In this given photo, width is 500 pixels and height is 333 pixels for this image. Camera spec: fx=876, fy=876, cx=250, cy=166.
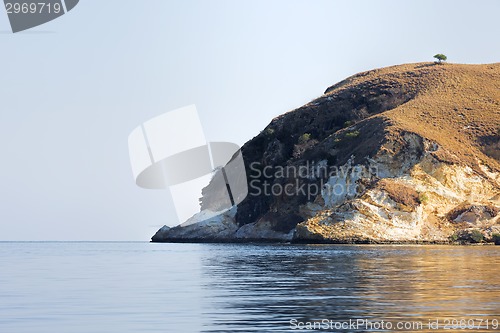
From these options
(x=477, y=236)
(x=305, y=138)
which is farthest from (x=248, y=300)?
(x=305, y=138)

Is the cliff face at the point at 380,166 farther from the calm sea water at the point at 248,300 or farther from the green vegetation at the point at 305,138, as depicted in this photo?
the calm sea water at the point at 248,300

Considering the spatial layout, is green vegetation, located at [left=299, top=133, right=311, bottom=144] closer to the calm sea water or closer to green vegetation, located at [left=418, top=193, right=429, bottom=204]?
green vegetation, located at [left=418, top=193, right=429, bottom=204]

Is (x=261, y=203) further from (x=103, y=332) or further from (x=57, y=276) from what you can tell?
(x=103, y=332)

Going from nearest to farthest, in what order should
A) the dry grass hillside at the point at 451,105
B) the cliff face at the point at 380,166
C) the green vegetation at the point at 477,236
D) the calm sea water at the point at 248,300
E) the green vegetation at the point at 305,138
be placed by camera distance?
1. the calm sea water at the point at 248,300
2. the green vegetation at the point at 477,236
3. the cliff face at the point at 380,166
4. the dry grass hillside at the point at 451,105
5. the green vegetation at the point at 305,138

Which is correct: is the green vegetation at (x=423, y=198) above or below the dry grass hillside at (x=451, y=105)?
below

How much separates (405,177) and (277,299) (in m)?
99.2

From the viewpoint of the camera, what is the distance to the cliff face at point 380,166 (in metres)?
122

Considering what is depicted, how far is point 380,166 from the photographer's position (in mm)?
135000

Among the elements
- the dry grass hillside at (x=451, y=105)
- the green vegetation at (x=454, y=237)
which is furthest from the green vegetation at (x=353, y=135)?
the green vegetation at (x=454, y=237)

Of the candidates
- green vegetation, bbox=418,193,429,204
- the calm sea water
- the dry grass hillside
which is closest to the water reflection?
the calm sea water

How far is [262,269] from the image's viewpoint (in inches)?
2224

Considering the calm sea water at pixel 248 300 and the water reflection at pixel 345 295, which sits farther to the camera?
the water reflection at pixel 345 295

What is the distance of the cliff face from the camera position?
122000 mm

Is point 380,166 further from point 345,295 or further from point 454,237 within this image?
point 345,295
